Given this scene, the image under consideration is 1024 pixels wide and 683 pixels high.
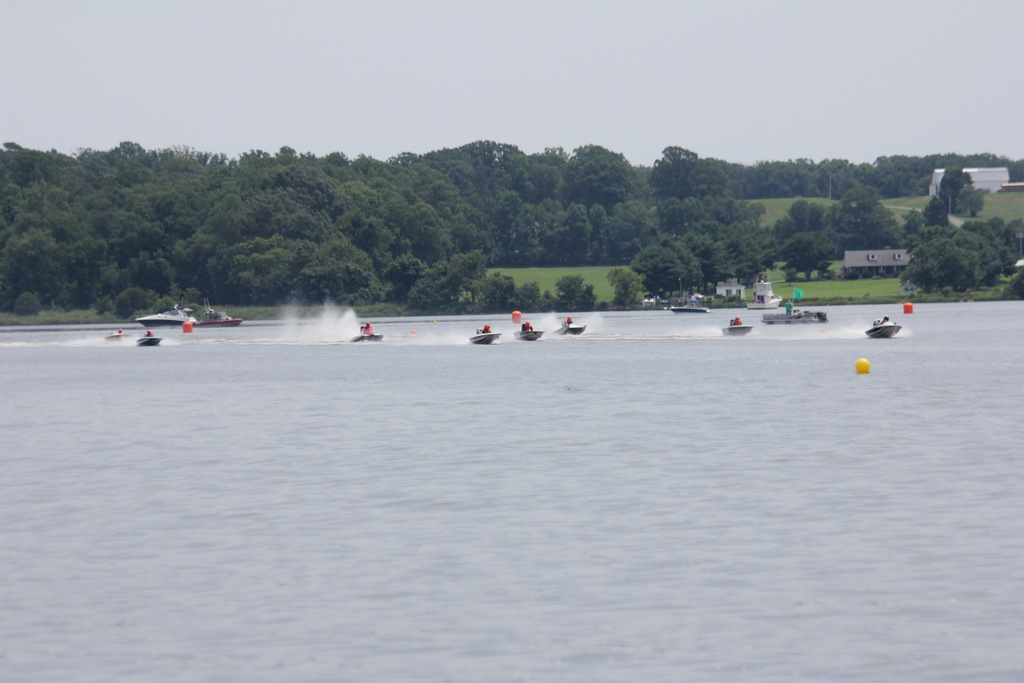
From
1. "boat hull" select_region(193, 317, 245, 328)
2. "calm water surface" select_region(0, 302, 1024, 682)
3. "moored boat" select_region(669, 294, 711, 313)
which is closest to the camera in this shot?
"calm water surface" select_region(0, 302, 1024, 682)

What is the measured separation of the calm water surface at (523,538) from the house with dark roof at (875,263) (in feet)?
493

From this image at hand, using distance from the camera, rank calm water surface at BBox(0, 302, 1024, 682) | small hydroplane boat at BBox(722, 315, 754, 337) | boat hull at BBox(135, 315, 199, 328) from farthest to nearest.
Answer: boat hull at BBox(135, 315, 199, 328) → small hydroplane boat at BBox(722, 315, 754, 337) → calm water surface at BBox(0, 302, 1024, 682)

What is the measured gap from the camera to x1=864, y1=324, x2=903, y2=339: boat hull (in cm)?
7262

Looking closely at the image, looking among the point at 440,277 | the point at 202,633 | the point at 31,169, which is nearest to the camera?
the point at 202,633

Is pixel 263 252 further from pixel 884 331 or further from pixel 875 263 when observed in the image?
pixel 884 331

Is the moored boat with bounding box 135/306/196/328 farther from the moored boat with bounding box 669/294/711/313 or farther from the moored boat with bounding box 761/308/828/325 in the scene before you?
the moored boat with bounding box 761/308/828/325

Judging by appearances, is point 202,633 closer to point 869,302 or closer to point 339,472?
point 339,472

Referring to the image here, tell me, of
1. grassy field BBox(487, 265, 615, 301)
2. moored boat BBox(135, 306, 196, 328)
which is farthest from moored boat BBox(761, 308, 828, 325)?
moored boat BBox(135, 306, 196, 328)

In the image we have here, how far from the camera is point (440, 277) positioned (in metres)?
156

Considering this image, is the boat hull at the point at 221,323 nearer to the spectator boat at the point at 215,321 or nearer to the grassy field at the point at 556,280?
the spectator boat at the point at 215,321

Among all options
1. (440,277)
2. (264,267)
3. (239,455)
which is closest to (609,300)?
(440,277)

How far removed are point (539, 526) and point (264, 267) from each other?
140540mm

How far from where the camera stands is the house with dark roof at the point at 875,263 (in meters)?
186

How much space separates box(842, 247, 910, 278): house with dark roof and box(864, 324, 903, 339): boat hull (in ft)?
375
